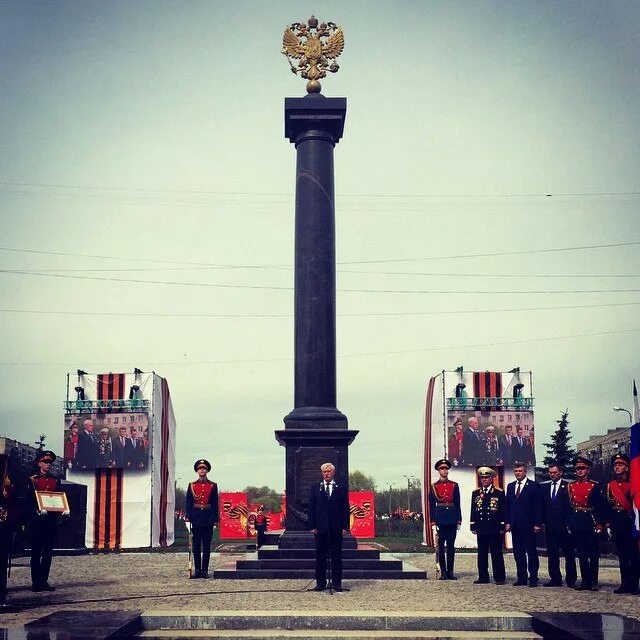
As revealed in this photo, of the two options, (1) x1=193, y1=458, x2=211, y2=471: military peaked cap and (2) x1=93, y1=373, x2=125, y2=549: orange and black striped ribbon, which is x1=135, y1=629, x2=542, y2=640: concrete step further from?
(2) x1=93, y1=373, x2=125, y2=549: orange and black striped ribbon

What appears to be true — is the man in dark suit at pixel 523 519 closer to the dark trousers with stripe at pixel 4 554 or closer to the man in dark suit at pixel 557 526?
the man in dark suit at pixel 557 526

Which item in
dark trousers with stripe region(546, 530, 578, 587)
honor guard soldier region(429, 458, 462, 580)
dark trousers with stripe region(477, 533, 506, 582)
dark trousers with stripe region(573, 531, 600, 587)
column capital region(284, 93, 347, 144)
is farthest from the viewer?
column capital region(284, 93, 347, 144)

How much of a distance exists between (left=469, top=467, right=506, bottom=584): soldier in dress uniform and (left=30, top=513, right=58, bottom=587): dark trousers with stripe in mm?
5785

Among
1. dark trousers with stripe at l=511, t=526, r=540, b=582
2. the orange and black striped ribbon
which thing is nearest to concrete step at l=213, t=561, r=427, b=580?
dark trousers with stripe at l=511, t=526, r=540, b=582

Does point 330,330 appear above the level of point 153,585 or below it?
above

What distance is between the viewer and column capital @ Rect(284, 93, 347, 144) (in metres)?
15.9

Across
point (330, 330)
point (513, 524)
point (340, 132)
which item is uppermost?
point (340, 132)

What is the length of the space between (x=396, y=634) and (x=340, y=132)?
1026 centimetres

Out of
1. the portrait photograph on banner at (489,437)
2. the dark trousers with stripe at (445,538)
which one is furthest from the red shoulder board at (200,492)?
the portrait photograph on banner at (489,437)

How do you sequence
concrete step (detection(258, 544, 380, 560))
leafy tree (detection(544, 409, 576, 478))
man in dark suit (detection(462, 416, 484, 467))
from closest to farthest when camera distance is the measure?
concrete step (detection(258, 544, 380, 560)) < man in dark suit (detection(462, 416, 484, 467)) < leafy tree (detection(544, 409, 576, 478))

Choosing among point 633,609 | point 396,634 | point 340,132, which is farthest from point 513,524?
point 340,132

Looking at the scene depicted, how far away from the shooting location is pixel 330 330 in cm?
1494

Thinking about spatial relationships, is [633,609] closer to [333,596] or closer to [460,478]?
[333,596]

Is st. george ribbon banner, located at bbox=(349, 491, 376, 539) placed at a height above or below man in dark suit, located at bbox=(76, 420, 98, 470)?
below
